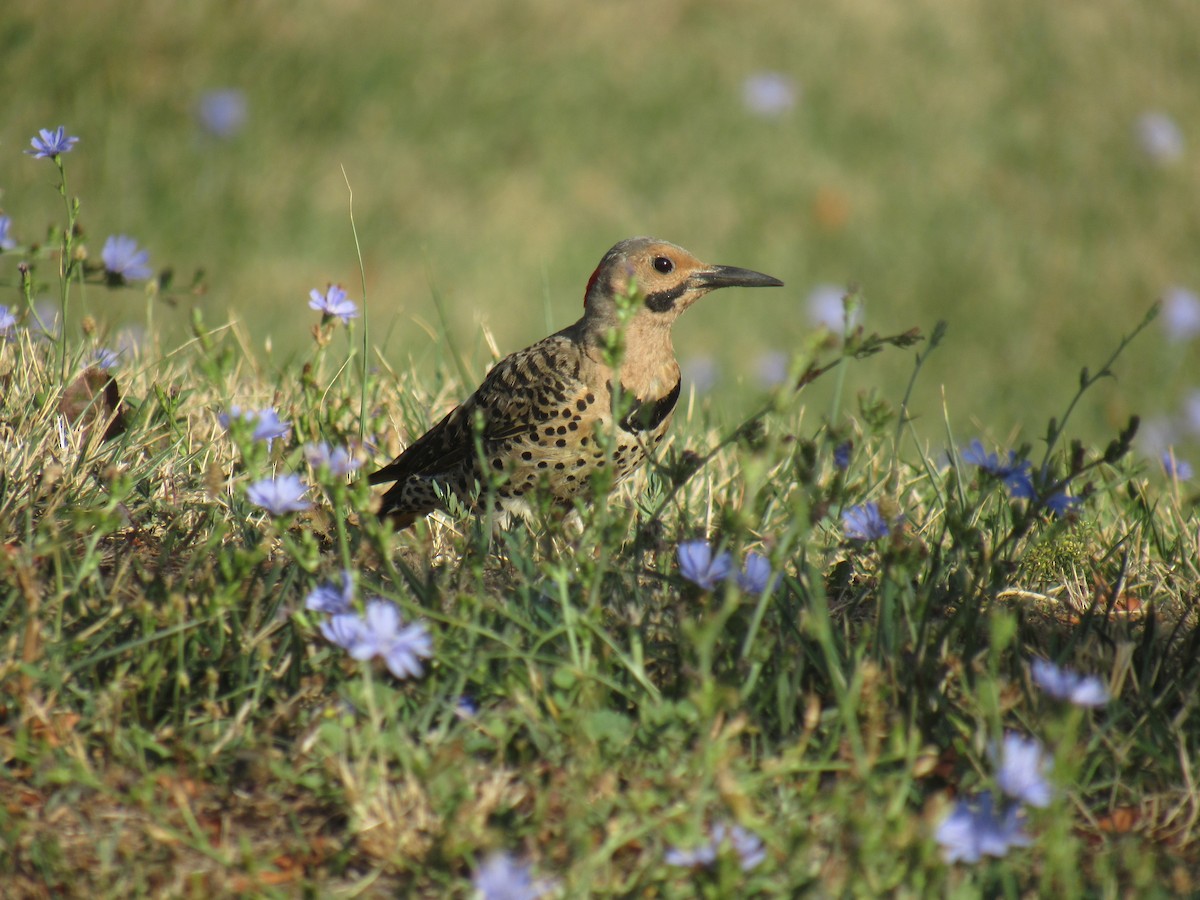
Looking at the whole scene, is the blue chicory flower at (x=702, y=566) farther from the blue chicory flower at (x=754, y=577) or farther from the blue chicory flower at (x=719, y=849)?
the blue chicory flower at (x=719, y=849)

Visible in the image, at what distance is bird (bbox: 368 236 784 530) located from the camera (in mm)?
3629

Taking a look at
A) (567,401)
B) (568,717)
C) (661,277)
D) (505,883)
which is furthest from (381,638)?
(661,277)

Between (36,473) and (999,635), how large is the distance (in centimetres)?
206

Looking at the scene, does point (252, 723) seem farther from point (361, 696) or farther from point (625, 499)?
point (625, 499)

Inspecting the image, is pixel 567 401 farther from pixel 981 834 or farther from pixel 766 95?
pixel 766 95

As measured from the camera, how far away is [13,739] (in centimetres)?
222

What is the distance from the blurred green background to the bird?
103 inches

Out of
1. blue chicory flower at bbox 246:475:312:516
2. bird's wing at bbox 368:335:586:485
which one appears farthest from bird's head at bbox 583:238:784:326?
blue chicory flower at bbox 246:475:312:516

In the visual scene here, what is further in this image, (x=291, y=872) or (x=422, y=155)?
(x=422, y=155)

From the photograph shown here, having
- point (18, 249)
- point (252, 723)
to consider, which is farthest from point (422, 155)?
point (252, 723)

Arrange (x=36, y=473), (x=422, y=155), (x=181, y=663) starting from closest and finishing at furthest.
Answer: (x=181, y=663) → (x=36, y=473) → (x=422, y=155)

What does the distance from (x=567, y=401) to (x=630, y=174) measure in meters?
5.10

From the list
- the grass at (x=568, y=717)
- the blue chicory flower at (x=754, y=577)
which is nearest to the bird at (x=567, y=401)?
the grass at (x=568, y=717)

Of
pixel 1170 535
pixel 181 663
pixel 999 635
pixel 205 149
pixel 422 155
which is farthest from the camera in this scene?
pixel 422 155
